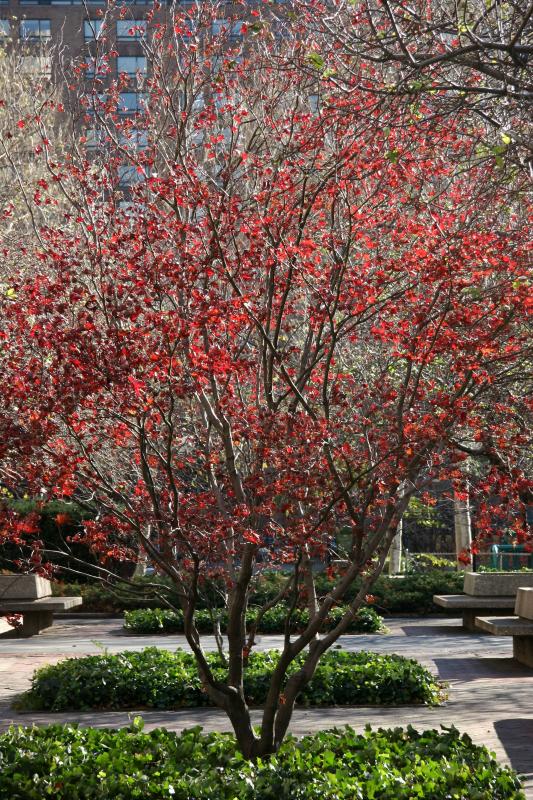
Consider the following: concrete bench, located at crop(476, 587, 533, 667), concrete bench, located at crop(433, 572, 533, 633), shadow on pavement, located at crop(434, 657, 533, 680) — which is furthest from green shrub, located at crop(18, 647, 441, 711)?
concrete bench, located at crop(433, 572, 533, 633)

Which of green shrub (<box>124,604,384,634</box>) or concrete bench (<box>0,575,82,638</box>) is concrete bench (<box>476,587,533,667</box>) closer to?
green shrub (<box>124,604,384,634</box>)

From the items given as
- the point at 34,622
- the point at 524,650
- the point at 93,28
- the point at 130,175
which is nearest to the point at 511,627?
the point at 524,650

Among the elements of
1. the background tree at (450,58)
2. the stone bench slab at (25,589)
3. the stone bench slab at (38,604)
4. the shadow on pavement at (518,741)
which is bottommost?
the shadow on pavement at (518,741)

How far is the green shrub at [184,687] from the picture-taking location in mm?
10836

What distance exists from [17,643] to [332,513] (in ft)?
39.4

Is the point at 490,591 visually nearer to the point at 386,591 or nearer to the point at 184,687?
the point at 386,591

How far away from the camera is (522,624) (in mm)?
12812

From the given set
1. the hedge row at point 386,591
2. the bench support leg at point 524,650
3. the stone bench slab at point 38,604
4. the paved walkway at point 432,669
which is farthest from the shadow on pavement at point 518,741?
the hedge row at point 386,591

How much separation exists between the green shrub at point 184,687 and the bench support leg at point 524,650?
2.93m

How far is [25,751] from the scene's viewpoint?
639cm

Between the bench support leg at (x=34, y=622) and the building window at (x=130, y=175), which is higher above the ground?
the building window at (x=130, y=175)

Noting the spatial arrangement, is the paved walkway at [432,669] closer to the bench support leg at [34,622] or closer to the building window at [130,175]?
the bench support leg at [34,622]

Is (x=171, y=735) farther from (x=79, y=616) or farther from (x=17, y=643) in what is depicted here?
(x=79, y=616)

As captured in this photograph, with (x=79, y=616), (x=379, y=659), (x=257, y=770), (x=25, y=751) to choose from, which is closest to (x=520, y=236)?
(x=257, y=770)
